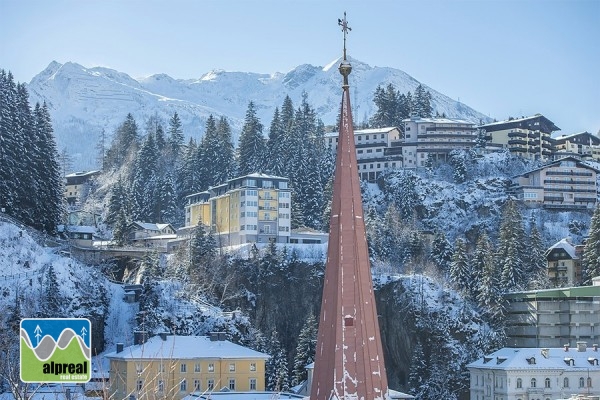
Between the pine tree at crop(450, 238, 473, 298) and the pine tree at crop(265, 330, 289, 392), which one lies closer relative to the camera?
the pine tree at crop(265, 330, 289, 392)

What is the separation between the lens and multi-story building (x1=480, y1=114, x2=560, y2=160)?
→ 540ft

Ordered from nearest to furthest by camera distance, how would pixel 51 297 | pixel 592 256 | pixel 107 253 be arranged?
1. pixel 51 297
2. pixel 107 253
3. pixel 592 256

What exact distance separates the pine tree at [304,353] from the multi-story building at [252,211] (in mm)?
24132

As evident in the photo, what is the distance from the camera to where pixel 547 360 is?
94.6 m

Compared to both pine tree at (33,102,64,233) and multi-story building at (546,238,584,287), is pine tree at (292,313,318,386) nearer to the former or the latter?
pine tree at (33,102,64,233)

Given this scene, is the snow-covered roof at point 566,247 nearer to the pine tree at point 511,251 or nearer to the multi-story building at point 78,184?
the pine tree at point 511,251

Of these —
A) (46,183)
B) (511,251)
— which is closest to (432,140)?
(511,251)

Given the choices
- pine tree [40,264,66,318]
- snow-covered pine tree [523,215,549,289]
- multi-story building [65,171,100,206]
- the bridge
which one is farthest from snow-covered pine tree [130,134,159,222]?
pine tree [40,264,66,318]

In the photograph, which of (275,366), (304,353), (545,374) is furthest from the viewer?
(304,353)

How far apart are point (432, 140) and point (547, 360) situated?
216ft

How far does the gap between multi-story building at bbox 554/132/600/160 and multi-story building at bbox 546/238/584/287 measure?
159 ft

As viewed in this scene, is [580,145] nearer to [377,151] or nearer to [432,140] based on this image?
[432,140]

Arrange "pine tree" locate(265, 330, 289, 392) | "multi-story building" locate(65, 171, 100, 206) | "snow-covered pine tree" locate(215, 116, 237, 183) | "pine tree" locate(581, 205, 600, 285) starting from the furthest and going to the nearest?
"multi-story building" locate(65, 171, 100, 206), "snow-covered pine tree" locate(215, 116, 237, 183), "pine tree" locate(581, 205, 600, 285), "pine tree" locate(265, 330, 289, 392)

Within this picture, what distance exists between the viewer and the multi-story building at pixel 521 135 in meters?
165
